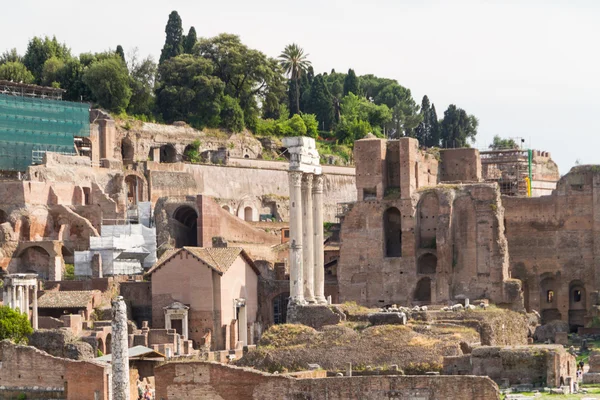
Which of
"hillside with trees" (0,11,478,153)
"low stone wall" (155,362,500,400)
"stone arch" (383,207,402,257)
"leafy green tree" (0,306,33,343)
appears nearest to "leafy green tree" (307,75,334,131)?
"hillside with trees" (0,11,478,153)

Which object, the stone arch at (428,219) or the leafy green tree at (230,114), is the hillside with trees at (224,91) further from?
the stone arch at (428,219)

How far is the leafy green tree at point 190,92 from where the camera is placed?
292 ft

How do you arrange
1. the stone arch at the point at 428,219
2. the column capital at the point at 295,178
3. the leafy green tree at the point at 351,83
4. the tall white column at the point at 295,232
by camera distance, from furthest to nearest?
the leafy green tree at the point at 351,83 → the stone arch at the point at 428,219 → the column capital at the point at 295,178 → the tall white column at the point at 295,232

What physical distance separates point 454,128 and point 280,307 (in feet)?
110

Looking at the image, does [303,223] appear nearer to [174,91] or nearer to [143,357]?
[143,357]

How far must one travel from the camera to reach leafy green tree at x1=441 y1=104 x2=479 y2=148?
102 m

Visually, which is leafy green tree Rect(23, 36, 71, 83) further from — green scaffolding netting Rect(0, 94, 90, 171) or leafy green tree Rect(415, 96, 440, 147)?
leafy green tree Rect(415, 96, 440, 147)

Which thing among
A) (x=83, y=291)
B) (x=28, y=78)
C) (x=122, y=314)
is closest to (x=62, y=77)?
(x=28, y=78)

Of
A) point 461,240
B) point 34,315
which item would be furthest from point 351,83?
point 34,315

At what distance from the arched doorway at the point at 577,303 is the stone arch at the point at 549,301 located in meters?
0.65

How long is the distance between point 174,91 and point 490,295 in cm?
2537

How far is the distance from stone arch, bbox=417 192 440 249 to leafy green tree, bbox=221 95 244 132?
19.3m

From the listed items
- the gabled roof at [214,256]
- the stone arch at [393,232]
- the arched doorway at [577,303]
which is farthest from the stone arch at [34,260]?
the arched doorway at [577,303]

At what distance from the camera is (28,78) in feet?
286
